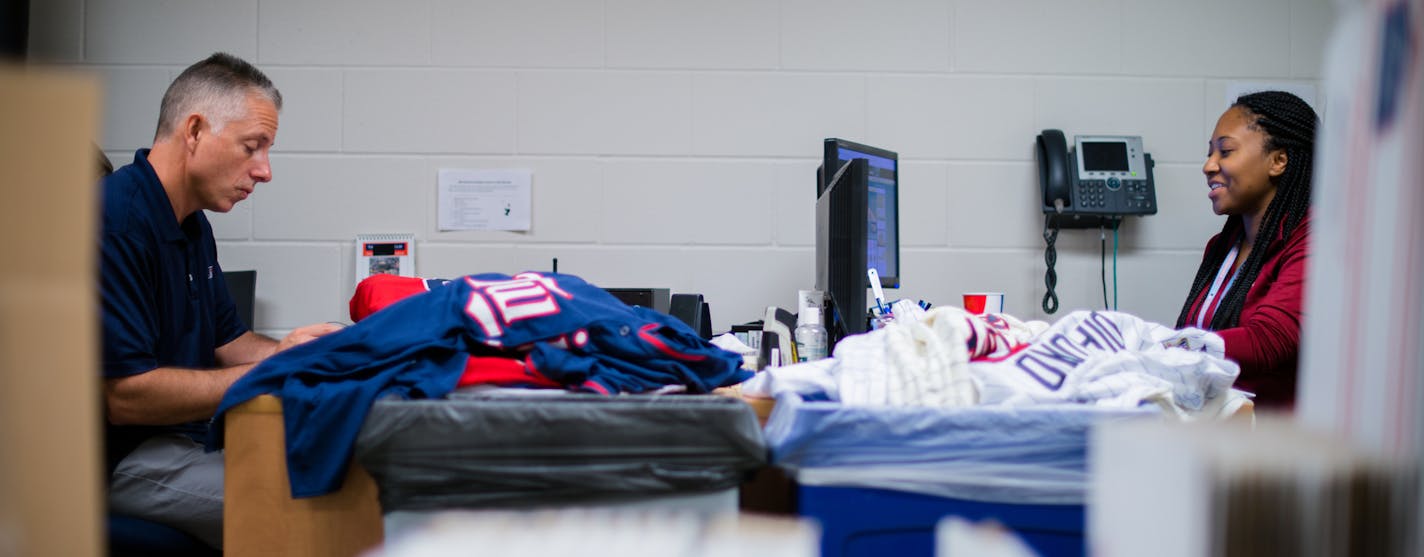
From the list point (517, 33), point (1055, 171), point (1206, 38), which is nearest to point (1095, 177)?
point (1055, 171)

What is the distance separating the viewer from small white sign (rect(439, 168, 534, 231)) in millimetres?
2881

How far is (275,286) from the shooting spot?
2.88m

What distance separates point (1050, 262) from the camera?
2.89m

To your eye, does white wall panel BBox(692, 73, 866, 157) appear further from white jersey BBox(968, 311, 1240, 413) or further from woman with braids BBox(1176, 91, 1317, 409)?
white jersey BBox(968, 311, 1240, 413)

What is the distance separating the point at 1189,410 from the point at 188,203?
1881 millimetres

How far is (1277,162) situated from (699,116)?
1.59 m

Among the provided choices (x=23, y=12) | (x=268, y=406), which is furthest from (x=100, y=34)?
(x=268, y=406)

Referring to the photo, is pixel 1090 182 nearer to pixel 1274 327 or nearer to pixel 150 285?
pixel 1274 327

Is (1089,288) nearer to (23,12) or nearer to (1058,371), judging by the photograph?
(1058,371)

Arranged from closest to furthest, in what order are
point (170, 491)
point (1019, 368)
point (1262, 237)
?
point (1019, 368), point (170, 491), point (1262, 237)

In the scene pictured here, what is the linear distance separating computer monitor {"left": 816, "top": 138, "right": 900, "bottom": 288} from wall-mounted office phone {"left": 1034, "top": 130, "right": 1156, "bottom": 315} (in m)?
0.74

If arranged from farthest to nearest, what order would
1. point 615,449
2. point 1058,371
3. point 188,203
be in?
point 188,203 → point 1058,371 → point 615,449

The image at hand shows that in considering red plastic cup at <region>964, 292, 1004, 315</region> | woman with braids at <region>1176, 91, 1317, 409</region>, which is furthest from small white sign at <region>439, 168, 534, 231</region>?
woman with braids at <region>1176, 91, 1317, 409</region>

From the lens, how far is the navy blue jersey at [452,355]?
3.72ft
